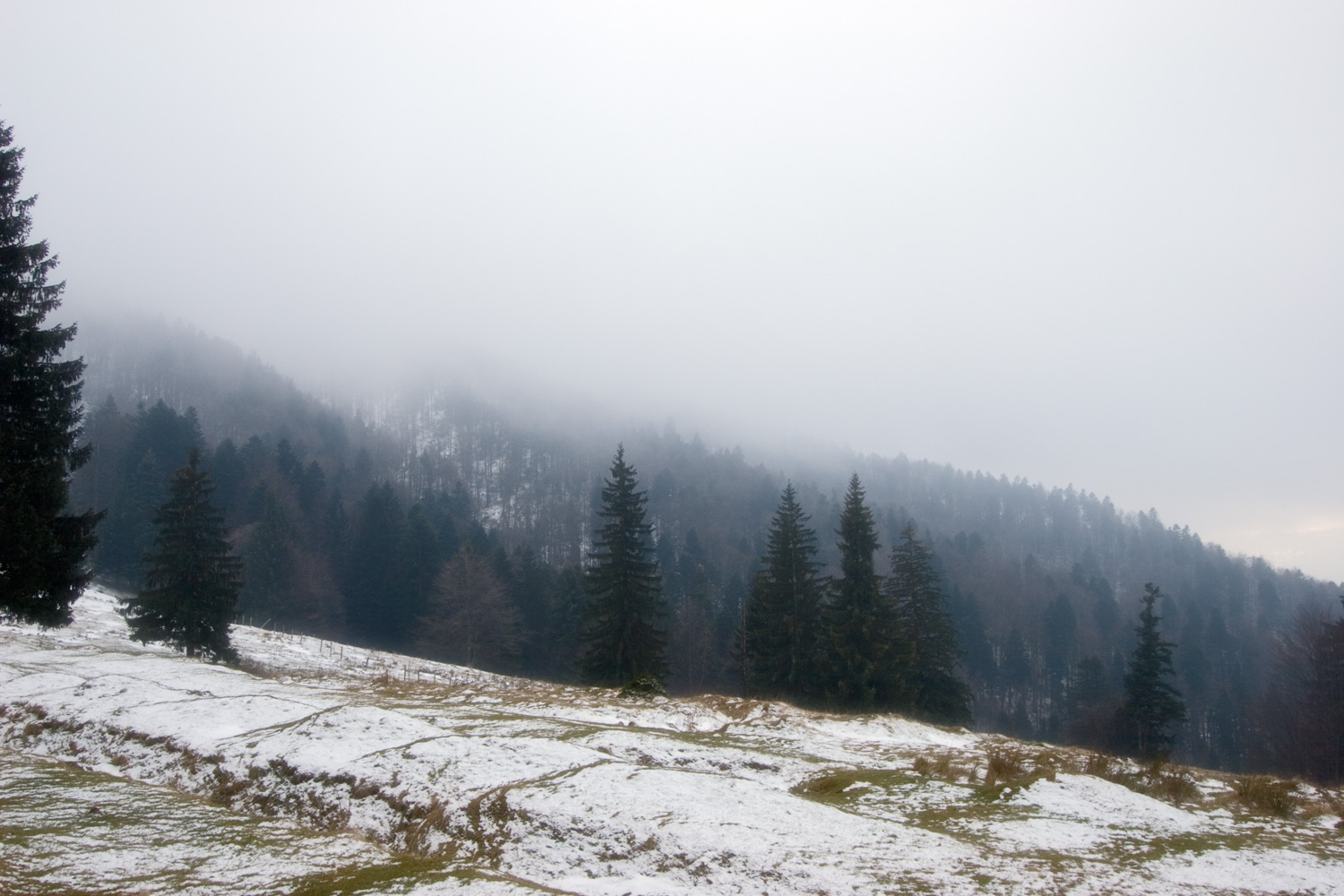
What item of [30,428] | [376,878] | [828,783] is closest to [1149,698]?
[828,783]

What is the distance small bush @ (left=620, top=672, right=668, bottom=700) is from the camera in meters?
20.5

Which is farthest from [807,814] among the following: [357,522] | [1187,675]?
[1187,675]

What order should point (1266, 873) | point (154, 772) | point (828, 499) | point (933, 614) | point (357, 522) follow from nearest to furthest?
point (1266, 873)
point (154, 772)
point (933, 614)
point (357, 522)
point (828, 499)

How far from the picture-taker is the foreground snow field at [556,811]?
7.11 meters

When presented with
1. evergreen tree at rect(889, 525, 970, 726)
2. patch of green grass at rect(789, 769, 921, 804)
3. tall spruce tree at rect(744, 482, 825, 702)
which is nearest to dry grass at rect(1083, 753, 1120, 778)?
patch of green grass at rect(789, 769, 921, 804)

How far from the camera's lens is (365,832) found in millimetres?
8680

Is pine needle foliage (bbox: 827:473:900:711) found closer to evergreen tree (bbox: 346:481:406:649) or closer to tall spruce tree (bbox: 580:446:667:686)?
tall spruce tree (bbox: 580:446:667:686)

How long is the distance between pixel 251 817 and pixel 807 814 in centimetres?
699

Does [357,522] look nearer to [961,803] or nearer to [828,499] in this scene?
[961,803]

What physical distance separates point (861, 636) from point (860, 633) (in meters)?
0.15

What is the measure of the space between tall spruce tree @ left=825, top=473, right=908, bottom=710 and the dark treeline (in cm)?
959

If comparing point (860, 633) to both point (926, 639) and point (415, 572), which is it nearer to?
point (926, 639)

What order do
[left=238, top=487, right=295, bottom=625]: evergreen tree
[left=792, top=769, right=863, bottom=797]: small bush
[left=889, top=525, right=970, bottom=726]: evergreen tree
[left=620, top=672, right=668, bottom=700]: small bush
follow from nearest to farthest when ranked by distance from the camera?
[left=792, top=769, right=863, bottom=797]: small bush → [left=620, top=672, right=668, bottom=700]: small bush → [left=889, top=525, right=970, bottom=726]: evergreen tree → [left=238, top=487, right=295, bottom=625]: evergreen tree

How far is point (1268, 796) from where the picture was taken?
10.4 meters
